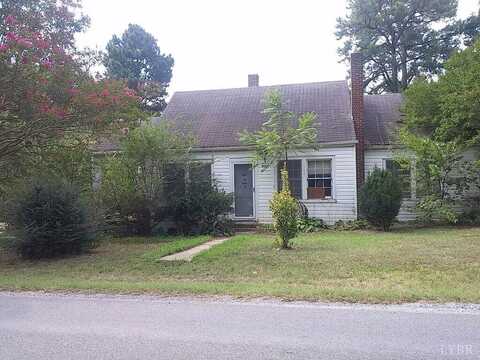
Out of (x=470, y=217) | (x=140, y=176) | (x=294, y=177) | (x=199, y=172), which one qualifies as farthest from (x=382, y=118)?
(x=140, y=176)

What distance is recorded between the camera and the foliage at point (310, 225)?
16406 millimetres

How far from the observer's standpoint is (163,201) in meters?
15.6

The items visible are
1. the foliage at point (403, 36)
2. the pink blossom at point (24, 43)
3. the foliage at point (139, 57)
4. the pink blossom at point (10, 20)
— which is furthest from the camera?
the foliage at point (139, 57)

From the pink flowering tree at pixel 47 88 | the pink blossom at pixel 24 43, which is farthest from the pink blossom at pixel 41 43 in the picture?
the pink blossom at pixel 24 43

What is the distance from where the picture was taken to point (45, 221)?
38.1 ft

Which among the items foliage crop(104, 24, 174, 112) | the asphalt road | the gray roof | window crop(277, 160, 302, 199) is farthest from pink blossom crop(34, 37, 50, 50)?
foliage crop(104, 24, 174, 112)

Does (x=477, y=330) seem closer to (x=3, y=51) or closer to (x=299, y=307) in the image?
(x=299, y=307)

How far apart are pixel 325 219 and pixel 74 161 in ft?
28.7

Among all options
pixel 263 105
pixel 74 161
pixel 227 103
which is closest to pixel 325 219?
pixel 263 105

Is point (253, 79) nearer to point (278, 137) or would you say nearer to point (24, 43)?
point (278, 137)

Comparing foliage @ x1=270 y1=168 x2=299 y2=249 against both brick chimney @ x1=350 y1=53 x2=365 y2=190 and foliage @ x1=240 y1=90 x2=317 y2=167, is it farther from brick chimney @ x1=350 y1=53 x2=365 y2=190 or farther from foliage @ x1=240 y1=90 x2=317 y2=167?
brick chimney @ x1=350 y1=53 x2=365 y2=190

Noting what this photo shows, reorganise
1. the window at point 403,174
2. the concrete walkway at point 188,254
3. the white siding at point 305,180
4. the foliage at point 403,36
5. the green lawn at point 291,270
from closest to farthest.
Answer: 1. the green lawn at point 291,270
2. the concrete walkway at point 188,254
3. the window at point 403,174
4. the white siding at point 305,180
5. the foliage at point 403,36

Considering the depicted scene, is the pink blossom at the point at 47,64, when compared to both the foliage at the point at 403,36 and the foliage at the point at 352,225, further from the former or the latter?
the foliage at the point at 403,36

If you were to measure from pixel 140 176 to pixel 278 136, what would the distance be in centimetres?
475
